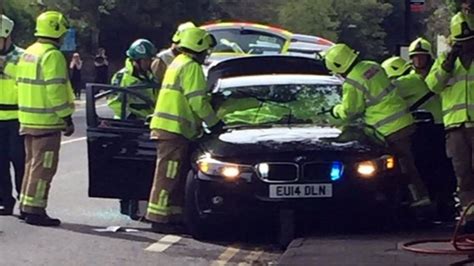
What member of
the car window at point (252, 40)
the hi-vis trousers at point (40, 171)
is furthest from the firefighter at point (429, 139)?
the car window at point (252, 40)

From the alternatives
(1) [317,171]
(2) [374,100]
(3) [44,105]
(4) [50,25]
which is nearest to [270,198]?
(1) [317,171]

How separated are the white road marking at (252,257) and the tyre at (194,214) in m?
0.52

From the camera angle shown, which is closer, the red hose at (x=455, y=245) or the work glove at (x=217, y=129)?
the red hose at (x=455, y=245)

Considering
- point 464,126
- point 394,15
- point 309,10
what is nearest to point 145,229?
point 464,126

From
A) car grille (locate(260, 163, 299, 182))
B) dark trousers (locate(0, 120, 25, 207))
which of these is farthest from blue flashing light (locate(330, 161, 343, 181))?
dark trousers (locate(0, 120, 25, 207))

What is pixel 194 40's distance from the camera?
12375mm

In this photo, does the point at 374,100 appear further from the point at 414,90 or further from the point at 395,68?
the point at 395,68

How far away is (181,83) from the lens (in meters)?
12.3

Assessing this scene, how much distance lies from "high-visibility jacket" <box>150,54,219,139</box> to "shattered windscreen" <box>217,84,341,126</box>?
40cm

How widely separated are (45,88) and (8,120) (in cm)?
99

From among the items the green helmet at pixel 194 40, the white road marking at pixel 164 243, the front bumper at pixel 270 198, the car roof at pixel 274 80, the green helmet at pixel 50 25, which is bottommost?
the white road marking at pixel 164 243

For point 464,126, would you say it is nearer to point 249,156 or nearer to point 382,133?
point 382,133

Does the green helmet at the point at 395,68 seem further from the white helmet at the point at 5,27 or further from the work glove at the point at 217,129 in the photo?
the white helmet at the point at 5,27

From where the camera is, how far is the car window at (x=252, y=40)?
2431cm
